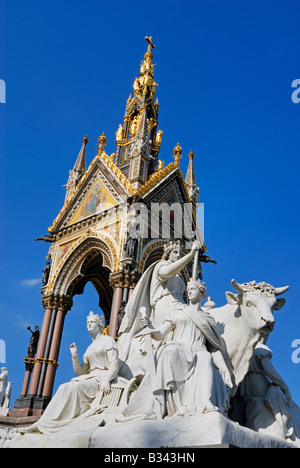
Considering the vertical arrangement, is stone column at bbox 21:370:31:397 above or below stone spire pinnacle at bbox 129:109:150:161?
below

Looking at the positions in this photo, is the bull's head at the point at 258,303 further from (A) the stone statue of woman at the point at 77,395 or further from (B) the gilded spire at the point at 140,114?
(B) the gilded spire at the point at 140,114

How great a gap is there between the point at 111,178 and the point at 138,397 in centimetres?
1977

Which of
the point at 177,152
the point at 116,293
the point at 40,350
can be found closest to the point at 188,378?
the point at 116,293

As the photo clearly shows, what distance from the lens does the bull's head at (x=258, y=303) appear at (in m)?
4.02

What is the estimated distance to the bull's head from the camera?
4016 mm

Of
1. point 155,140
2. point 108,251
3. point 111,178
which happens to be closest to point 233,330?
point 108,251

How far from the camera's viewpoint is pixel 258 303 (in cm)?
412

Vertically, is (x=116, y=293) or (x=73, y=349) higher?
(x=116, y=293)

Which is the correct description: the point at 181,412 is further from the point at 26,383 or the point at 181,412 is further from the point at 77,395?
the point at 26,383

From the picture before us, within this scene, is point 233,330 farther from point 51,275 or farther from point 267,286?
point 51,275

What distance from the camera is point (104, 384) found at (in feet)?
13.4

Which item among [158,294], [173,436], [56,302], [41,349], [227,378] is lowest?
[173,436]

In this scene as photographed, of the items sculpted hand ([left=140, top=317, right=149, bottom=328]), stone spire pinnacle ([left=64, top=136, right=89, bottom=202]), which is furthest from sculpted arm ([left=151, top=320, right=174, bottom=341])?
stone spire pinnacle ([left=64, top=136, right=89, bottom=202])

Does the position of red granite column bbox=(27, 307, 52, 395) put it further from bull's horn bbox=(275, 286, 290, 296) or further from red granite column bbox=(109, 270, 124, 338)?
bull's horn bbox=(275, 286, 290, 296)
